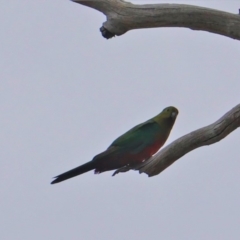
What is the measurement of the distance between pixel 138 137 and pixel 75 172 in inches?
28.9

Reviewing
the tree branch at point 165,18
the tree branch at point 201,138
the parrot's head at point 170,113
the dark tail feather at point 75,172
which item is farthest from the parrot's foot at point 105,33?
the parrot's head at point 170,113

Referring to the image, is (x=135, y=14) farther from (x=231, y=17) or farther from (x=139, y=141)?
(x=139, y=141)

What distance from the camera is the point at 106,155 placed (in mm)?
5410

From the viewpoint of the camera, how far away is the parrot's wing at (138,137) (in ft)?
18.3

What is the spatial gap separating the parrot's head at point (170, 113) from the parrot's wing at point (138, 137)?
189 millimetres

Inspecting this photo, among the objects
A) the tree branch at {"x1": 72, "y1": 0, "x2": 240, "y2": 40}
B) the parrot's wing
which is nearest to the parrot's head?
the parrot's wing

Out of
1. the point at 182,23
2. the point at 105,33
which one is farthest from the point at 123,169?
the point at 182,23

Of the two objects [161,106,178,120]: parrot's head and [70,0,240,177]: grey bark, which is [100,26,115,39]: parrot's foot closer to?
[70,0,240,177]: grey bark

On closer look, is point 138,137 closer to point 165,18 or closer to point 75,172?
point 75,172

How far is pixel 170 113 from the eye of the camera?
602 centimetres

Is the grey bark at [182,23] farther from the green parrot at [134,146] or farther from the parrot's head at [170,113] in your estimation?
the parrot's head at [170,113]

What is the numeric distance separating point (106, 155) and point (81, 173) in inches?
11.0

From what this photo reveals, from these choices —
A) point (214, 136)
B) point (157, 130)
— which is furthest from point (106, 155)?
point (214, 136)

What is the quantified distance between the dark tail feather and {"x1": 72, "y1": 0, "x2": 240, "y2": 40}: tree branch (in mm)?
1189
